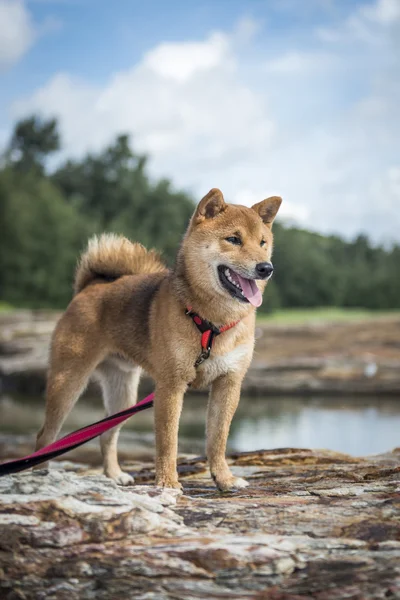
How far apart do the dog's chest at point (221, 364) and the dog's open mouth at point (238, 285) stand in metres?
0.41

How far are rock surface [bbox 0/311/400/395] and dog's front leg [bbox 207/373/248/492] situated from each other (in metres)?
14.1

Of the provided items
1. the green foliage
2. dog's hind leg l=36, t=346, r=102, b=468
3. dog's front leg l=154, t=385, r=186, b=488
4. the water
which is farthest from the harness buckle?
the green foliage

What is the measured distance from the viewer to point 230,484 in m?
4.52

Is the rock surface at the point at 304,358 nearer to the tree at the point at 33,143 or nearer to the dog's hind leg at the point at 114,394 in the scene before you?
the dog's hind leg at the point at 114,394

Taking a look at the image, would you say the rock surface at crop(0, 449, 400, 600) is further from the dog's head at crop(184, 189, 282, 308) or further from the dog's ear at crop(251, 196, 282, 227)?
the dog's ear at crop(251, 196, 282, 227)

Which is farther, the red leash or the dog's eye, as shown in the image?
the dog's eye

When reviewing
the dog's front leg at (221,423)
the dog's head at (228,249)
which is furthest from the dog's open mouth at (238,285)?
the dog's front leg at (221,423)

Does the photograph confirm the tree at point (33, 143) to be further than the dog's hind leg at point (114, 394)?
Yes

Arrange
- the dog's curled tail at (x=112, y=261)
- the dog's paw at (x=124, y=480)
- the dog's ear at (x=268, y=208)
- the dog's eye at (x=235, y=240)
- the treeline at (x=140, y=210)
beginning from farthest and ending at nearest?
the treeline at (x=140, y=210) → the dog's curled tail at (x=112, y=261) → the dog's paw at (x=124, y=480) → the dog's ear at (x=268, y=208) → the dog's eye at (x=235, y=240)

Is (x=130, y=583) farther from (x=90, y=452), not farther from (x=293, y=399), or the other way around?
(x=293, y=399)

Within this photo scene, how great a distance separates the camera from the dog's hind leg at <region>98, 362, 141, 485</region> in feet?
19.6

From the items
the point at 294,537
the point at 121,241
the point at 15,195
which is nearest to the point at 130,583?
the point at 294,537

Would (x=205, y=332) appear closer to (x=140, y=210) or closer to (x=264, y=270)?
(x=264, y=270)

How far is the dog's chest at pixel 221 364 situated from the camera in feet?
14.8
